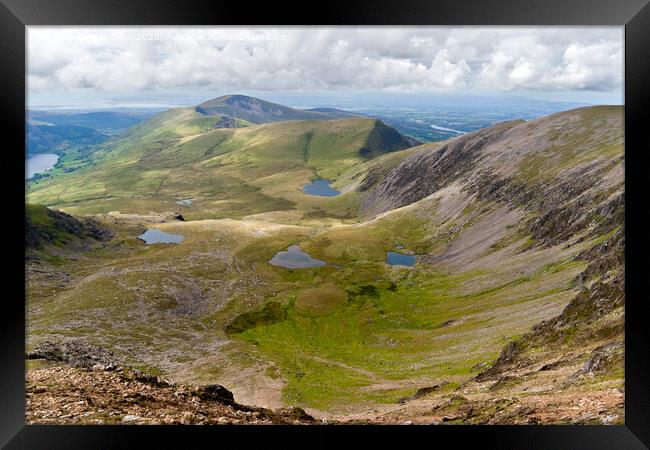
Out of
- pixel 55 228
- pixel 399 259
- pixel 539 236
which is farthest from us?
pixel 399 259

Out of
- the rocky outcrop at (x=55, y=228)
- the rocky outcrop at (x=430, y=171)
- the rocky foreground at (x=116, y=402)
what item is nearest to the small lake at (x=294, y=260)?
the rocky outcrop at (x=55, y=228)

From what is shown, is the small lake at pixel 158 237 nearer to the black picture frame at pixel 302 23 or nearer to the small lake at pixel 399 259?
the small lake at pixel 399 259

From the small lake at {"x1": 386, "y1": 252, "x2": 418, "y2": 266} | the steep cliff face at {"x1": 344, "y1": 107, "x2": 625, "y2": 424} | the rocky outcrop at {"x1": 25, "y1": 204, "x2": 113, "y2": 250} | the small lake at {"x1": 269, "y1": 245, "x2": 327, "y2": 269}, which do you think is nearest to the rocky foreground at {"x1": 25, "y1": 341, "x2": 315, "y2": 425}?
the steep cliff face at {"x1": 344, "y1": 107, "x2": 625, "y2": 424}

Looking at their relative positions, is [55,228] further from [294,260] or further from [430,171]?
[430,171]

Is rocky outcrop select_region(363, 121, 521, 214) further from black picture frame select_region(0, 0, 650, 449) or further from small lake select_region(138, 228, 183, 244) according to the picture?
black picture frame select_region(0, 0, 650, 449)

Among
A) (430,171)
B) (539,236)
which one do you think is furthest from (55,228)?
(430,171)

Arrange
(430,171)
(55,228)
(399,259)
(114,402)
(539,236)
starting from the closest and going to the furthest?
(114,402) → (539,236) → (55,228) → (399,259) → (430,171)
